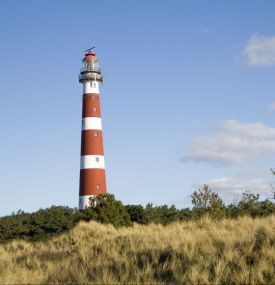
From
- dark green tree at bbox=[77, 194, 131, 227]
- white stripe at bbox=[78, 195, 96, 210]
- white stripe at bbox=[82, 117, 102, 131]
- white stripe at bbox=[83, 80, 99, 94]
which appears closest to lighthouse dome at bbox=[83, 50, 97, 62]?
white stripe at bbox=[83, 80, 99, 94]

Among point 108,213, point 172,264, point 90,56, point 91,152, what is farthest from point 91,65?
point 172,264

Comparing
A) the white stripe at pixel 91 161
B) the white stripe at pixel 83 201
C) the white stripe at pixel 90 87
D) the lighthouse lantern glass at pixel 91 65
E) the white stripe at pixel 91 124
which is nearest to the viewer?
the white stripe at pixel 83 201

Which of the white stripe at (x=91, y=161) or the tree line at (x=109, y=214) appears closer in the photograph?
the tree line at (x=109, y=214)

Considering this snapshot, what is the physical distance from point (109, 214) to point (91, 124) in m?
12.5

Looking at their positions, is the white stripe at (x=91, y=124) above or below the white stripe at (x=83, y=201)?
above

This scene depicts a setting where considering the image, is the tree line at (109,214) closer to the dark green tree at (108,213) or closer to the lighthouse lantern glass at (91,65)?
the dark green tree at (108,213)

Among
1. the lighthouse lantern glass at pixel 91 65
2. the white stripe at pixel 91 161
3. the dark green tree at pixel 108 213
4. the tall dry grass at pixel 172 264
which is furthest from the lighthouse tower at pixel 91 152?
the tall dry grass at pixel 172 264

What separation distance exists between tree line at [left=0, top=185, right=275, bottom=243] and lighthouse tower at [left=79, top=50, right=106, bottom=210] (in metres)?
2.35

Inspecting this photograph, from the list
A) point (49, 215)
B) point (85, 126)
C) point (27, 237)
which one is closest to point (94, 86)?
point (85, 126)

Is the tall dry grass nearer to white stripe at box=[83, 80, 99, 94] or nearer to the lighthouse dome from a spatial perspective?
white stripe at box=[83, 80, 99, 94]

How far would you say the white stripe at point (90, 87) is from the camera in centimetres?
4631

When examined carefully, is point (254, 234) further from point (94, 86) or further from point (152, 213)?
point (94, 86)

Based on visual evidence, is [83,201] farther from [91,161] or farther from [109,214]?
[109,214]

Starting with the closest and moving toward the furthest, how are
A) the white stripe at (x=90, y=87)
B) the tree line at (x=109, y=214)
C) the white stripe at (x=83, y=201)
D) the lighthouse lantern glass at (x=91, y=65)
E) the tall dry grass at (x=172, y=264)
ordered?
the tall dry grass at (x=172, y=264), the tree line at (x=109, y=214), the white stripe at (x=83, y=201), the white stripe at (x=90, y=87), the lighthouse lantern glass at (x=91, y=65)
